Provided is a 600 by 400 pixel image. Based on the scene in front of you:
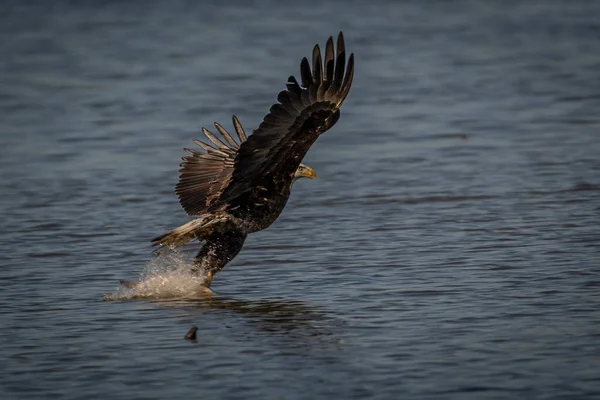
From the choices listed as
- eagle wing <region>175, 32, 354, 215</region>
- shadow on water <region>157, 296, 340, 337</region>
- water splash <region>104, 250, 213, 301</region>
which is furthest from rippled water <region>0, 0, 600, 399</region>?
eagle wing <region>175, 32, 354, 215</region>

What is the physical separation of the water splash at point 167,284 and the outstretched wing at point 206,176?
0.40 metres

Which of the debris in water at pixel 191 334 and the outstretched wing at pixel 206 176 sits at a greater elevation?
the outstretched wing at pixel 206 176

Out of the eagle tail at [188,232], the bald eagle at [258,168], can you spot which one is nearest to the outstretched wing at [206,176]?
the bald eagle at [258,168]

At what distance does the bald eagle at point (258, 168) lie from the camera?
24.9ft

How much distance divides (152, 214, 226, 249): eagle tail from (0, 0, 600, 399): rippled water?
38cm

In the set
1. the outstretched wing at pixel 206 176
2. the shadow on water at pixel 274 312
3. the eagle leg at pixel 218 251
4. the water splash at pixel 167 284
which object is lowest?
the shadow on water at pixel 274 312

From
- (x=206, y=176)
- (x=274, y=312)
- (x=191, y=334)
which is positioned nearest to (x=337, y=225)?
(x=206, y=176)

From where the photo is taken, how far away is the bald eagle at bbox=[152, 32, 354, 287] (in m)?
7.59

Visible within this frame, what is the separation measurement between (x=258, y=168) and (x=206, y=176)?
1.12 meters

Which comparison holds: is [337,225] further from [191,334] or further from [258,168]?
[191,334]

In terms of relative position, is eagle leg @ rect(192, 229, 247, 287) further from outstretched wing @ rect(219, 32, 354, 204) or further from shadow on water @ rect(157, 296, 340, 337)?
outstretched wing @ rect(219, 32, 354, 204)

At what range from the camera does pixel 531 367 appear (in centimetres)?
628

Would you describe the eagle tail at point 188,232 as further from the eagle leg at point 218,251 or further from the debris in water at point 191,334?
the debris in water at point 191,334

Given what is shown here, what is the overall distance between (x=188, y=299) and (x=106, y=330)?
0.86m
